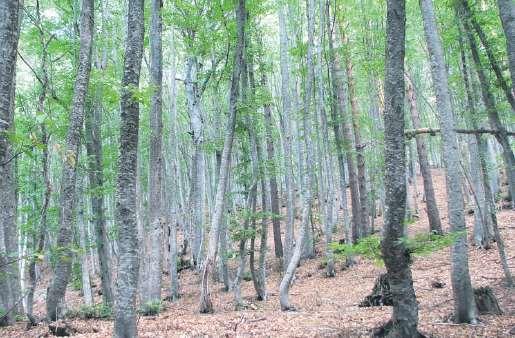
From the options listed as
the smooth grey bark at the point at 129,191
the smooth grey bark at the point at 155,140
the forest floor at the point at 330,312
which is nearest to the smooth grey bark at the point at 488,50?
the forest floor at the point at 330,312

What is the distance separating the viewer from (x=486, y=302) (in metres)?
6.53

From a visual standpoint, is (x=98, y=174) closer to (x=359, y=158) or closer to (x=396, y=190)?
(x=359, y=158)

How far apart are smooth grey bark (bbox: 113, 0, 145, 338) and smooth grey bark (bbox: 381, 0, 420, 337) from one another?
2.91 metres

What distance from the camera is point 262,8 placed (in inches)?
458

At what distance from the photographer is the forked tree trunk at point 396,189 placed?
15.2 feet

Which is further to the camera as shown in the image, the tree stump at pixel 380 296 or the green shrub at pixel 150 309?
the green shrub at pixel 150 309

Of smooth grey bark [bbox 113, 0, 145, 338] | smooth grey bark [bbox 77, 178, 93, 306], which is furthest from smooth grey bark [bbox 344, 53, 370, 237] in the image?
smooth grey bark [bbox 113, 0, 145, 338]

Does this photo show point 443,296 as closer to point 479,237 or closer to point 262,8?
point 479,237

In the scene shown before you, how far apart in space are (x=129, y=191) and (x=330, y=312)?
504cm

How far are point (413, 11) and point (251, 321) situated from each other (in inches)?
476

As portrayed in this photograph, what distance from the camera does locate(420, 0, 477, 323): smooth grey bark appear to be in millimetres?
5881

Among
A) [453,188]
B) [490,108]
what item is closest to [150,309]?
[453,188]

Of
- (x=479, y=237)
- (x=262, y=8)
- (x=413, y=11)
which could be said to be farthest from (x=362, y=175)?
(x=262, y=8)

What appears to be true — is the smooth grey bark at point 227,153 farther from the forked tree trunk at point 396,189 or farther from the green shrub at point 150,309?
the forked tree trunk at point 396,189
